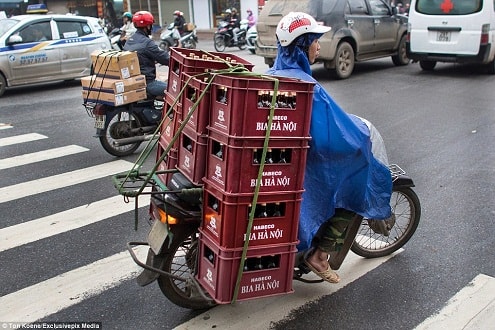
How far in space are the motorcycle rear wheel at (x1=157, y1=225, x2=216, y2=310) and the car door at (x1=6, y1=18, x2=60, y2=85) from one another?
9591mm

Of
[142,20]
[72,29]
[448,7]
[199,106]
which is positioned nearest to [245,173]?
[199,106]

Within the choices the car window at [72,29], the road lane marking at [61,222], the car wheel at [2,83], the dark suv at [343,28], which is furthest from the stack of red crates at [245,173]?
the car window at [72,29]

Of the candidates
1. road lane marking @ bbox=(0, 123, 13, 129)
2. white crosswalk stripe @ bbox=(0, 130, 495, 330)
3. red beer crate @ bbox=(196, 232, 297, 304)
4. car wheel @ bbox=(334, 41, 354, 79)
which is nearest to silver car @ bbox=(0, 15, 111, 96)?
road lane marking @ bbox=(0, 123, 13, 129)

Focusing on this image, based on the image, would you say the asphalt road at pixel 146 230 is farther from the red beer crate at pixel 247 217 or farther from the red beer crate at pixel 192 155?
the red beer crate at pixel 192 155

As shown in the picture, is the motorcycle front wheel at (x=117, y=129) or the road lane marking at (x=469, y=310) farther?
the motorcycle front wheel at (x=117, y=129)

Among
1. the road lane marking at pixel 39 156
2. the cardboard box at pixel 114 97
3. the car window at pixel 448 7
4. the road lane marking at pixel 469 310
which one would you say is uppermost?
the car window at pixel 448 7

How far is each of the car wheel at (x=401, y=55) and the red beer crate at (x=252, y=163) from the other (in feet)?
39.7

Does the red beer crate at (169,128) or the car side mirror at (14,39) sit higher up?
the red beer crate at (169,128)

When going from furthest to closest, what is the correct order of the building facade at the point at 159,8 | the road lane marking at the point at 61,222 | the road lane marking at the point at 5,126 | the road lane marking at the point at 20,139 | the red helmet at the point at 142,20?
1. the building facade at the point at 159,8
2. the road lane marking at the point at 5,126
3. the road lane marking at the point at 20,139
4. the red helmet at the point at 142,20
5. the road lane marking at the point at 61,222

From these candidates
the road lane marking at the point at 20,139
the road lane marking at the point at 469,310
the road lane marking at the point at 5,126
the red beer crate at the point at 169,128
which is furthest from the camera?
the road lane marking at the point at 5,126

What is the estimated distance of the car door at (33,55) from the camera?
455 inches

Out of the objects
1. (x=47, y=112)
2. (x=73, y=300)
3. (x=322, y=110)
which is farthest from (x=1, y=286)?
(x=47, y=112)

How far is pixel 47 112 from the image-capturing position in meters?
9.99

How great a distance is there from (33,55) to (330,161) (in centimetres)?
1025
